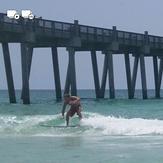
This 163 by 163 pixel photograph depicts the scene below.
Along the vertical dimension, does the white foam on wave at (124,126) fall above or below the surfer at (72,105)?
below

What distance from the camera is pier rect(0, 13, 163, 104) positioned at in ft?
158

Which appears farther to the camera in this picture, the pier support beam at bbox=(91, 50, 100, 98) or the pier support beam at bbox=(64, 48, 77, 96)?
the pier support beam at bbox=(91, 50, 100, 98)

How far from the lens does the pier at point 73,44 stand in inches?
1898

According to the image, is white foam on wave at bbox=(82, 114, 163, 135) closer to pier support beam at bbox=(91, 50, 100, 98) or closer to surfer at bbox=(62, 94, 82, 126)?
surfer at bbox=(62, 94, 82, 126)

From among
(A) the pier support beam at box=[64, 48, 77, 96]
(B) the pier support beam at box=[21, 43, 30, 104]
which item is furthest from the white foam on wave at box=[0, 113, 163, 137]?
(A) the pier support beam at box=[64, 48, 77, 96]

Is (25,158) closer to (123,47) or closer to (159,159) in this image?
(159,159)

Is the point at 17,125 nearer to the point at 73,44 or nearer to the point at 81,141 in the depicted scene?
the point at 81,141

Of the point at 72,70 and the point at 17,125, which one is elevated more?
the point at 72,70

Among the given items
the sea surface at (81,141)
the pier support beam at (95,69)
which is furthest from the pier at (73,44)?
the sea surface at (81,141)

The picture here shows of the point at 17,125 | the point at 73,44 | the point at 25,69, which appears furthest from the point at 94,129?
the point at 73,44

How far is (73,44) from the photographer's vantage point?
173 ft

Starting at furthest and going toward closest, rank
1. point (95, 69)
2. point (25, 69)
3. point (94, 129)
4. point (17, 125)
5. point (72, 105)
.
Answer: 1. point (95, 69)
2. point (25, 69)
3. point (17, 125)
4. point (72, 105)
5. point (94, 129)

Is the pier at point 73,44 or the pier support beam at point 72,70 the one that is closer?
the pier at point 73,44

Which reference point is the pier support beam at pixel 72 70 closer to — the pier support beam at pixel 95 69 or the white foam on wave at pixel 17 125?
the pier support beam at pixel 95 69
